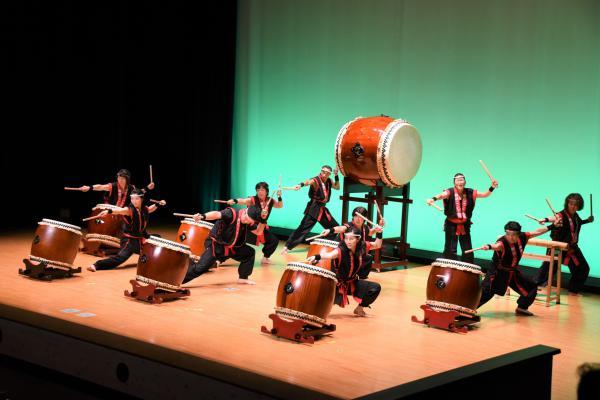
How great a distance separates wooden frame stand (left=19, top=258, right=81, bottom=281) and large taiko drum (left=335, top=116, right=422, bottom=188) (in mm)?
2571

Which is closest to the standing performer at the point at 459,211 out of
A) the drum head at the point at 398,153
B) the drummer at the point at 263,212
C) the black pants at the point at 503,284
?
the drum head at the point at 398,153

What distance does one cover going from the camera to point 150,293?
551 centimetres

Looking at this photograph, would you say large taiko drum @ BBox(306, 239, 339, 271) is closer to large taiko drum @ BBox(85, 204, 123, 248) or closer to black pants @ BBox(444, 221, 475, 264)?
black pants @ BBox(444, 221, 475, 264)

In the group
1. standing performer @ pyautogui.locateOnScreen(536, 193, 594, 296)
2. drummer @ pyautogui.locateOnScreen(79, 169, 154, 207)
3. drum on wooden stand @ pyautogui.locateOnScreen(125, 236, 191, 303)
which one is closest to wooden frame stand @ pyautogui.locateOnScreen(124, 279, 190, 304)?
drum on wooden stand @ pyautogui.locateOnScreen(125, 236, 191, 303)

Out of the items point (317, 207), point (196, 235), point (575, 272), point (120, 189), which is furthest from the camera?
point (317, 207)

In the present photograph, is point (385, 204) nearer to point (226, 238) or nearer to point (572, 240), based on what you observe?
point (572, 240)

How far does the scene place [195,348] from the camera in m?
4.45

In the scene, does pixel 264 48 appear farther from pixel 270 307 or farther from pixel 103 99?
pixel 270 307

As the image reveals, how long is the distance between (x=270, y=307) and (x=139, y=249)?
152cm

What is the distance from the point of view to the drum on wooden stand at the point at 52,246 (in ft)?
19.6

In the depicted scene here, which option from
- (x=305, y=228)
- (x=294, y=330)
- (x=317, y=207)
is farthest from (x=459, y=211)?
(x=294, y=330)

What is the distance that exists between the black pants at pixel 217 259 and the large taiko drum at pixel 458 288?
1633 mm

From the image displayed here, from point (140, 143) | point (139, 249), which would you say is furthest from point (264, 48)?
point (139, 249)

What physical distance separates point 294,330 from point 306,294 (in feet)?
0.72
